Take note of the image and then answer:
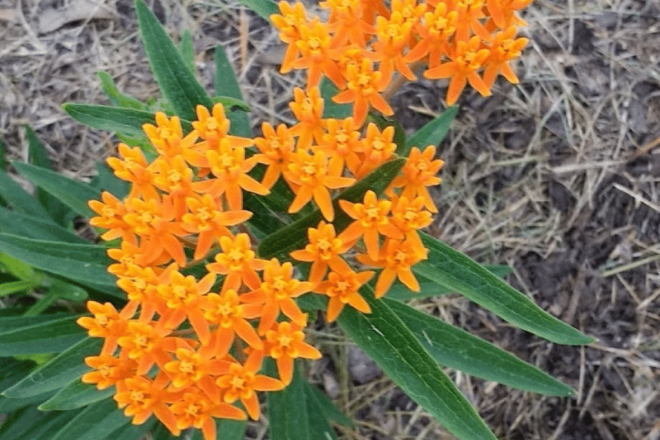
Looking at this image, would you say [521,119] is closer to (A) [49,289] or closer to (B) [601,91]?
(B) [601,91]

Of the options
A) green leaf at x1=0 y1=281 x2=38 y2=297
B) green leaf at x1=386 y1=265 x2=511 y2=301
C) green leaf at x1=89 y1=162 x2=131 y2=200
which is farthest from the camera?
green leaf at x1=89 y1=162 x2=131 y2=200

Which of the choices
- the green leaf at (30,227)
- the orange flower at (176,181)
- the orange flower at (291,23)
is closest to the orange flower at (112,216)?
the orange flower at (176,181)

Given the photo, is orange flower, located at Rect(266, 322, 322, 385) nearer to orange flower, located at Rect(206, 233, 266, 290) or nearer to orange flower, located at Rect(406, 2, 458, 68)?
orange flower, located at Rect(206, 233, 266, 290)

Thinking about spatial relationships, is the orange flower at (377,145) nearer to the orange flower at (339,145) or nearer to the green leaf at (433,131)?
the orange flower at (339,145)

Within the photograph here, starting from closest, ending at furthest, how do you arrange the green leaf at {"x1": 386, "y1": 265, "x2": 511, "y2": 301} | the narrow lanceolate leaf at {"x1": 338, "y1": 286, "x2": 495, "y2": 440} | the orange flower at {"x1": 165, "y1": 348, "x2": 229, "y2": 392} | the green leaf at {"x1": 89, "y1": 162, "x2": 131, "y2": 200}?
the orange flower at {"x1": 165, "y1": 348, "x2": 229, "y2": 392} < the narrow lanceolate leaf at {"x1": 338, "y1": 286, "x2": 495, "y2": 440} < the green leaf at {"x1": 386, "y1": 265, "x2": 511, "y2": 301} < the green leaf at {"x1": 89, "y1": 162, "x2": 131, "y2": 200}

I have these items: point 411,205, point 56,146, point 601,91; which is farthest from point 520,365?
point 56,146

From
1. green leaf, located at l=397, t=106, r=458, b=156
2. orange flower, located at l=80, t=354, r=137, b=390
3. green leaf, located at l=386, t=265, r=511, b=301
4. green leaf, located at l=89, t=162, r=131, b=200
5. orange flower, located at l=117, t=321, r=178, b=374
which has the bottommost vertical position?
green leaf, located at l=386, t=265, r=511, b=301

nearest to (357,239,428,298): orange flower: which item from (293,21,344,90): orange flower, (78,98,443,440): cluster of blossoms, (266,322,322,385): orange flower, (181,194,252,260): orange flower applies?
(78,98,443,440): cluster of blossoms
